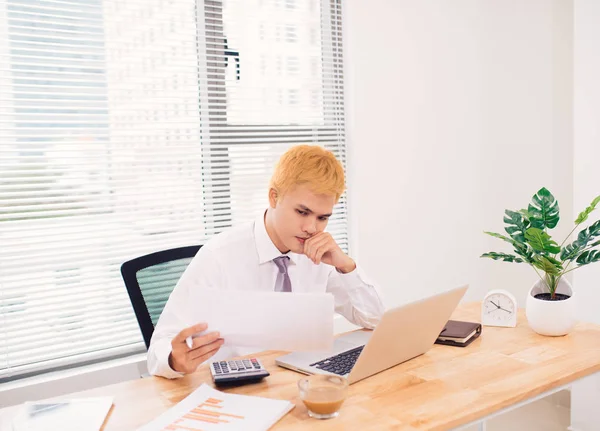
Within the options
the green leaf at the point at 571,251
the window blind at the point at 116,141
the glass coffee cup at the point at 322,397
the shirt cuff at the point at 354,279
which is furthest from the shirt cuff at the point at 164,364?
the green leaf at the point at 571,251

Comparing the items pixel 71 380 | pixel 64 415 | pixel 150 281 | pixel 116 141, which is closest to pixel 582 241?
pixel 150 281

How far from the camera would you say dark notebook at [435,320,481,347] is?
1.69 meters

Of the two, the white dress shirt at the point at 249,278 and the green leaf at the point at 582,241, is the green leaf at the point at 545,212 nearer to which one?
the green leaf at the point at 582,241

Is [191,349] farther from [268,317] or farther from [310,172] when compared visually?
[310,172]

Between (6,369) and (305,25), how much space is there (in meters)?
2.03

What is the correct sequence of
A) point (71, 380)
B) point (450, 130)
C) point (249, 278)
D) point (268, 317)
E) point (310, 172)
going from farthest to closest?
point (450, 130), point (71, 380), point (249, 278), point (310, 172), point (268, 317)

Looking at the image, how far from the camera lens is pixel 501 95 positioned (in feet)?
11.1

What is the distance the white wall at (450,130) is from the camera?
302 centimetres

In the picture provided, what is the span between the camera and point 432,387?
1.38 metres

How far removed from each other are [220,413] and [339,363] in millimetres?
392

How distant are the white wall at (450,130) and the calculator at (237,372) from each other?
5.25ft

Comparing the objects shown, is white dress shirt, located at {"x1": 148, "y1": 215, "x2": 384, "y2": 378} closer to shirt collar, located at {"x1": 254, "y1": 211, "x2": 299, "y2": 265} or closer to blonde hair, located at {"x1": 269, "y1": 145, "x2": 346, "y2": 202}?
shirt collar, located at {"x1": 254, "y1": 211, "x2": 299, "y2": 265}

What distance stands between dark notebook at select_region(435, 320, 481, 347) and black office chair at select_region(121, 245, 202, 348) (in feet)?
2.88

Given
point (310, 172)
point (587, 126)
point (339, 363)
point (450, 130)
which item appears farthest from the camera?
point (450, 130)
